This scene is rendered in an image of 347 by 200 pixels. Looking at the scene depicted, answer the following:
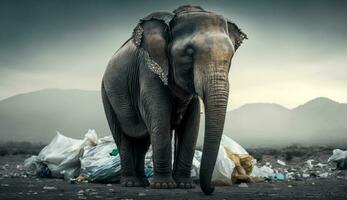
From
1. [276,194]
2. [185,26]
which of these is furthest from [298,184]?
[185,26]

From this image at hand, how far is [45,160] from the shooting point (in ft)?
31.8

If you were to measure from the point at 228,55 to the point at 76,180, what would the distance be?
12.2ft

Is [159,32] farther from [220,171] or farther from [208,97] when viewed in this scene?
[220,171]

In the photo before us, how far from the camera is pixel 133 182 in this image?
313 inches

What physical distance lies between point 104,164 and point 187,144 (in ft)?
6.07

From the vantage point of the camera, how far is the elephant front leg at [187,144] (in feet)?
24.6

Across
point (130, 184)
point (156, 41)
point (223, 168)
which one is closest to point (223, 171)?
point (223, 168)

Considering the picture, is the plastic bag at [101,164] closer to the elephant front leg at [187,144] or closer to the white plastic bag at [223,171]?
the elephant front leg at [187,144]

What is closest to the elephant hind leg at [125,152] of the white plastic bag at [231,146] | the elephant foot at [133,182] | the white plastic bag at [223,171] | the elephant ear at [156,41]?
the elephant foot at [133,182]

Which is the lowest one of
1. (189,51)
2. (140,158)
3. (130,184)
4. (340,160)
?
(340,160)

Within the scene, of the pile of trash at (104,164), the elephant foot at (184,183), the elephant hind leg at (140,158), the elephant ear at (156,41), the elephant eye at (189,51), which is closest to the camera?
the elephant eye at (189,51)

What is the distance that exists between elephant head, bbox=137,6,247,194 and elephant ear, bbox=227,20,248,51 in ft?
0.34

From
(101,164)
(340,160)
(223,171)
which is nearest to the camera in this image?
(223,171)

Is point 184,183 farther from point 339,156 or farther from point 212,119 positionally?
point 339,156
